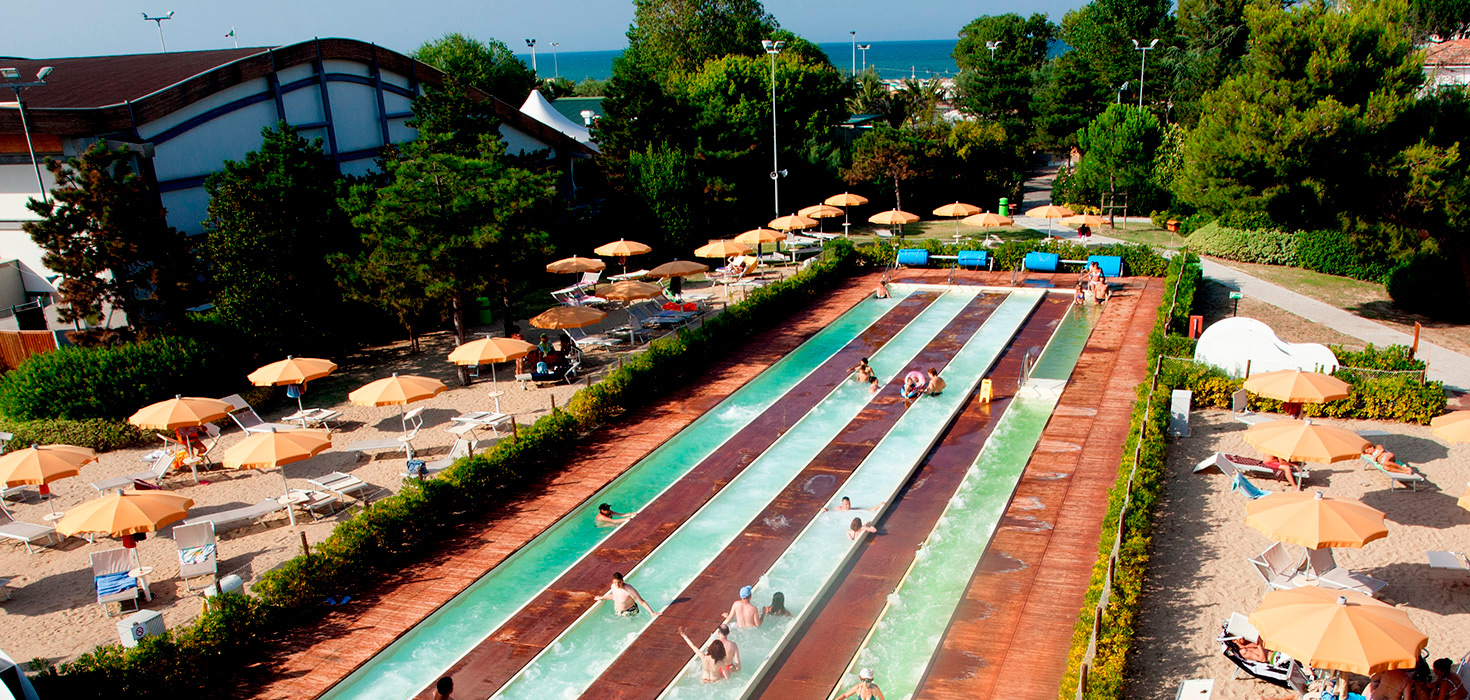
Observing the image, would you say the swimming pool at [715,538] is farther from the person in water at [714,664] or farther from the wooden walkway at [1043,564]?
the wooden walkway at [1043,564]

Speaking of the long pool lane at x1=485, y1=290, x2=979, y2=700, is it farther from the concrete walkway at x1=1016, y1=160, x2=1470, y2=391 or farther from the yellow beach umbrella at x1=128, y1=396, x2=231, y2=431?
the concrete walkway at x1=1016, y1=160, x2=1470, y2=391

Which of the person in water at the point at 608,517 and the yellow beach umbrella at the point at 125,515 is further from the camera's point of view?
the person in water at the point at 608,517

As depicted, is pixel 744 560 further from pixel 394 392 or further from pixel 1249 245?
pixel 1249 245

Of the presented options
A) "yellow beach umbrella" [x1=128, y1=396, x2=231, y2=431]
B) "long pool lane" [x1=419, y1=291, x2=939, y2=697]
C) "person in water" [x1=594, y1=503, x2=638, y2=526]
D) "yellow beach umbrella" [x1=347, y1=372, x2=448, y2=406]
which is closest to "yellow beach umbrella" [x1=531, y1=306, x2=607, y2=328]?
"yellow beach umbrella" [x1=347, y1=372, x2=448, y2=406]

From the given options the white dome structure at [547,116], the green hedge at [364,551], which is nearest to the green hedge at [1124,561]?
the green hedge at [364,551]

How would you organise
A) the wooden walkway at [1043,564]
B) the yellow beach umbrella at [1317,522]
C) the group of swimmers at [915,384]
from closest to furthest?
1. the wooden walkway at [1043,564]
2. the yellow beach umbrella at [1317,522]
3. the group of swimmers at [915,384]

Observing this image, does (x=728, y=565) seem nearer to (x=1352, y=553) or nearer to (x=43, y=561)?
(x=1352, y=553)

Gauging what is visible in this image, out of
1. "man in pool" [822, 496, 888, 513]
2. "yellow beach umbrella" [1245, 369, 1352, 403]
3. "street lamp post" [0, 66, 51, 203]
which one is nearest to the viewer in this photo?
"man in pool" [822, 496, 888, 513]

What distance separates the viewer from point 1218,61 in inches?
2359

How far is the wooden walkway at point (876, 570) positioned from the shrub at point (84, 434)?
598 inches

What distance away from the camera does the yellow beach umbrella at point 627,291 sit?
2588cm

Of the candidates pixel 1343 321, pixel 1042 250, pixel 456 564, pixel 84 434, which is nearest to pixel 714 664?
pixel 456 564

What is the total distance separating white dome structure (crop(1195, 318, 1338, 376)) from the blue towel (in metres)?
20.6

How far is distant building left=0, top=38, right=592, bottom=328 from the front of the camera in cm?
2292
